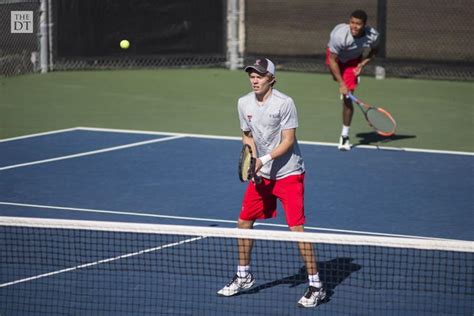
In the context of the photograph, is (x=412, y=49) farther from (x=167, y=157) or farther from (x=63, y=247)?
(x=63, y=247)

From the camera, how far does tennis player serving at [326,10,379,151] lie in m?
15.9

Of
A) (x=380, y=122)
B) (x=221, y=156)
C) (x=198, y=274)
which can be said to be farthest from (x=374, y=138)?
(x=198, y=274)

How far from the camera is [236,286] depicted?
31.1 feet

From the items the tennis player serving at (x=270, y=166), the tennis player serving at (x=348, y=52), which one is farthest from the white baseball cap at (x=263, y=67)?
the tennis player serving at (x=348, y=52)

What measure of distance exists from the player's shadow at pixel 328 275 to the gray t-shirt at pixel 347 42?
6094 mm

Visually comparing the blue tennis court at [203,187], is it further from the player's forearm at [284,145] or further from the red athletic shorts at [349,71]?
the player's forearm at [284,145]

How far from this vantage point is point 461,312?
902 centimetres

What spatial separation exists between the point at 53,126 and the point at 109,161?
3.32 meters

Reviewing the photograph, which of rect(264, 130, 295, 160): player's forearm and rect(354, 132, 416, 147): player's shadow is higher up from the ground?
rect(264, 130, 295, 160): player's forearm

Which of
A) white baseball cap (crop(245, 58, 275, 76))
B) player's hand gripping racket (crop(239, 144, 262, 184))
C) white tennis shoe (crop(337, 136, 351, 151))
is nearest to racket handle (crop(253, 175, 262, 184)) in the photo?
player's hand gripping racket (crop(239, 144, 262, 184))

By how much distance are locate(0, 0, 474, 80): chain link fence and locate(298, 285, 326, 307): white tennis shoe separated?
1527 cm

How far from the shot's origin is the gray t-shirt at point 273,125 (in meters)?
9.28

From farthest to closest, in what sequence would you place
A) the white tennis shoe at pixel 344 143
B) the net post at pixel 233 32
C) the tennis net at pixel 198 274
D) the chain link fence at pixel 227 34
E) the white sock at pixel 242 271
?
the net post at pixel 233 32, the chain link fence at pixel 227 34, the white tennis shoe at pixel 344 143, the white sock at pixel 242 271, the tennis net at pixel 198 274

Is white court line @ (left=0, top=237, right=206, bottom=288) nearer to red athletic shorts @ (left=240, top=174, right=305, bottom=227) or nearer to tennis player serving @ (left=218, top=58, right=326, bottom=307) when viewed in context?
tennis player serving @ (left=218, top=58, right=326, bottom=307)
